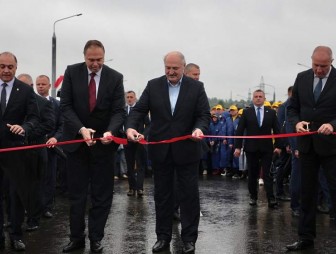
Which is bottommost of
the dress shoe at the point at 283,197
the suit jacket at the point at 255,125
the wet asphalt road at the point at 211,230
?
the wet asphalt road at the point at 211,230

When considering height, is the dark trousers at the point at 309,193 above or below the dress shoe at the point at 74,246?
above

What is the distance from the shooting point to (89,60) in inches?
234

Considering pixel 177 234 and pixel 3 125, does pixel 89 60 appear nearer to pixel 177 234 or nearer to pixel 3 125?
pixel 3 125

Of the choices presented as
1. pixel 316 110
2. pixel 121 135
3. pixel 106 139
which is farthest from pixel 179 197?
pixel 316 110

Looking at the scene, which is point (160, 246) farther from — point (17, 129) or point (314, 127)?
point (314, 127)

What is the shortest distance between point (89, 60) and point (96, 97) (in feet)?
1.46

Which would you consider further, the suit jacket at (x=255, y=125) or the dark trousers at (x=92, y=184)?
the suit jacket at (x=255, y=125)

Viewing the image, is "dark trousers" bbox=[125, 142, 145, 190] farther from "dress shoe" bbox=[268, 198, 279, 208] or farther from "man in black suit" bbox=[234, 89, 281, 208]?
"dress shoe" bbox=[268, 198, 279, 208]

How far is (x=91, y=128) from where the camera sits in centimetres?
606

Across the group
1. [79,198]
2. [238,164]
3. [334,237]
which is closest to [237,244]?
[334,237]

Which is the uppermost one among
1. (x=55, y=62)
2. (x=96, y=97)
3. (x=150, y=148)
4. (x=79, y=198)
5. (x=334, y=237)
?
(x=55, y=62)

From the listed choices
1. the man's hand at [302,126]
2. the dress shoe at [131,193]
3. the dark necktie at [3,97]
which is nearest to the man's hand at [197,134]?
the man's hand at [302,126]

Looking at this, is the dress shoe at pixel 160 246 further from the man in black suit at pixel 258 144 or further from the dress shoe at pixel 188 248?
the man in black suit at pixel 258 144

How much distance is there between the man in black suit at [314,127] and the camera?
5.94m
